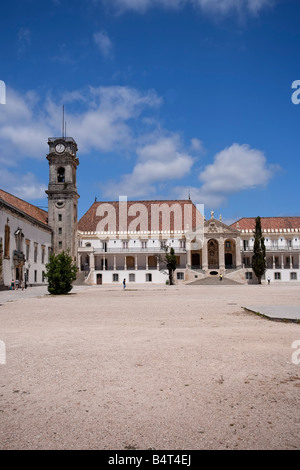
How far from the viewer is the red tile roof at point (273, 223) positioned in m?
64.4

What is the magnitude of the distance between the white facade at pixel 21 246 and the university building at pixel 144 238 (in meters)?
0.45

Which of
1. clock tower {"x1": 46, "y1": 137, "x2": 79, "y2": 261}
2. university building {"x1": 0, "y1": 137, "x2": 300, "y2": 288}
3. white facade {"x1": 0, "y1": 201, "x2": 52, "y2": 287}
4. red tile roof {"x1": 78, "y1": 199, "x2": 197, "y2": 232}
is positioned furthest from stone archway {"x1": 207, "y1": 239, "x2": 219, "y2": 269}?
white facade {"x1": 0, "y1": 201, "x2": 52, "y2": 287}

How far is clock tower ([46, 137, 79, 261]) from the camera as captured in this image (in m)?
58.0

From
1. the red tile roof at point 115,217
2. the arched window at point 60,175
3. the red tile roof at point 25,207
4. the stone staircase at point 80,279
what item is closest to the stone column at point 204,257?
the red tile roof at point 115,217

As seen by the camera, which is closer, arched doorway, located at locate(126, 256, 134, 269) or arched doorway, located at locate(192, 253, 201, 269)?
arched doorway, located at locate(126, 256, 134, 269)

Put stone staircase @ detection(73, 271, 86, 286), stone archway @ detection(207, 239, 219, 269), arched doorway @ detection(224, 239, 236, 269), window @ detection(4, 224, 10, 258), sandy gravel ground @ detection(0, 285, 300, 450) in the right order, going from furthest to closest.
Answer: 1. arched doorway @ detection(224, 239, 236, 269)
2. stone archway @ detection(207, 239, 219, 269)
3. stone staircase @ detection(73, 271, 86, 286)
4. window @ detection(4, 224, 10, 258)
5. sandy gravel ground @ detection(0, 285, 300, 450)

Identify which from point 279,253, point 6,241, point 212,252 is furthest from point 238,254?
point 6,241

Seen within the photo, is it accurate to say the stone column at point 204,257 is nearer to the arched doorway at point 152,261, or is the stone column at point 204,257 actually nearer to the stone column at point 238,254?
the stone column at point 238,254

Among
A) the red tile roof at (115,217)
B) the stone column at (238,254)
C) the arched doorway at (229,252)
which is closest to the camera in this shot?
the stone column at (238,254)

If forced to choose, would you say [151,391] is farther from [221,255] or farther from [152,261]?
[152,261]

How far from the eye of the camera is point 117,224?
6444cm

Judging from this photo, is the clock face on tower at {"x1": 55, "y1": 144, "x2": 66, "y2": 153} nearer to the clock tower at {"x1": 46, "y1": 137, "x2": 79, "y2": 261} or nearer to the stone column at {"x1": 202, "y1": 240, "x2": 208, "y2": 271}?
the clock tower at {"x1": 46, "y1": 137, "x2": 79, "y2": 261}

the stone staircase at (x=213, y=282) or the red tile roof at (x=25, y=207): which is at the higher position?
the red tile roof at (x=25, y=207)
